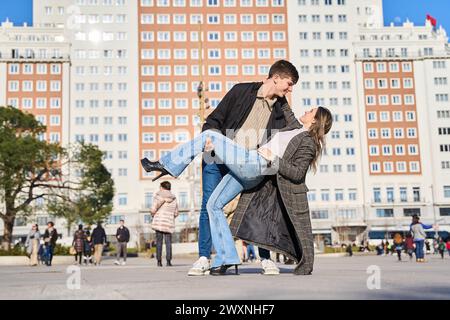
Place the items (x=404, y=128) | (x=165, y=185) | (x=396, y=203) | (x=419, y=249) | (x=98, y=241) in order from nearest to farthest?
(x=165, y=185) < (x=419, y=249) < (x=98, y=241) < (x=396, y=203) < (x=404, y=128)

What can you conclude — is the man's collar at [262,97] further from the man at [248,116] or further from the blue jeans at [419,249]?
the blue jeans at [419,249]

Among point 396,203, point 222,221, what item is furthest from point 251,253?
point 396,203

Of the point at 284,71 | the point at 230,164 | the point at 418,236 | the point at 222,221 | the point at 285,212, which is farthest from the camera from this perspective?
the point at 418,236

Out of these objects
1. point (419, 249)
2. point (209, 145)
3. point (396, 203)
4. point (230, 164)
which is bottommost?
point (419, 249)

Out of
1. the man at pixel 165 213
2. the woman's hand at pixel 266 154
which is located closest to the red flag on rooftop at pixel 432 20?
the man at pixel 165 213

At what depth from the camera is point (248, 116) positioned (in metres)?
6.16

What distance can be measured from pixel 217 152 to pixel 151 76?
76612mm

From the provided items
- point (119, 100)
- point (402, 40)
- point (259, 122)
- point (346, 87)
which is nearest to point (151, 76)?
point (119, 100)

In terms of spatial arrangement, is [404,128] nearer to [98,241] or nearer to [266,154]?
[98,241]

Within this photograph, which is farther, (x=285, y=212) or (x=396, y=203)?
(x=396, y=203)

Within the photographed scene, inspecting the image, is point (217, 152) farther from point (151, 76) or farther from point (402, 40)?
point (402, 40)

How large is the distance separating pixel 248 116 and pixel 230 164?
0.76 metres
